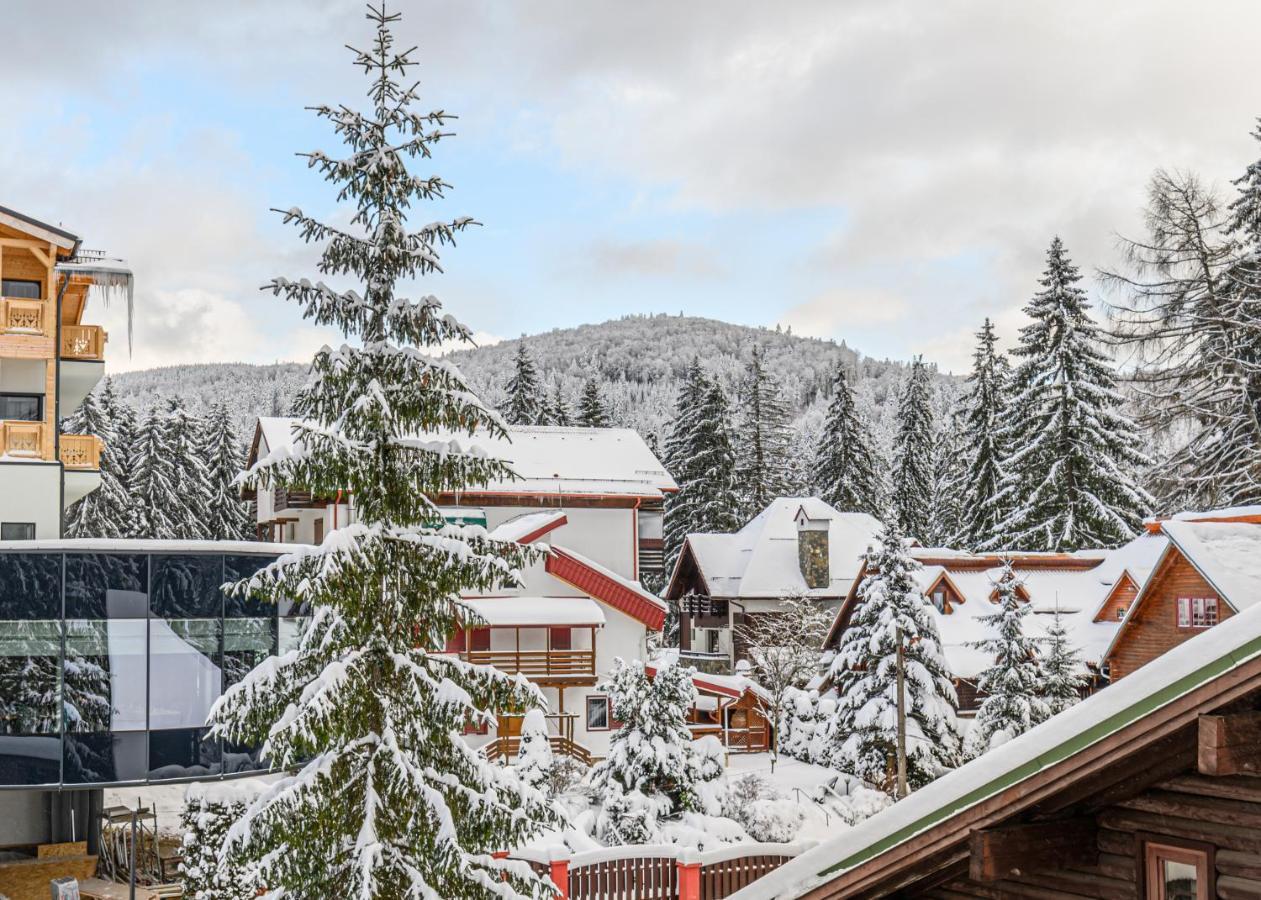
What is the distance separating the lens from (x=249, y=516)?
60000 mm

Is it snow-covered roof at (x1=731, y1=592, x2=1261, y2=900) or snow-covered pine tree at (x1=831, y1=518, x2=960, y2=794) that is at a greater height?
snow-covered roof at (x1=731, y1=592, x2=1261, y2=900)

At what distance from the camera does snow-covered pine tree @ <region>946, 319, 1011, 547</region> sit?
49750 millimetres

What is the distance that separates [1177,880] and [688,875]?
11.5 m

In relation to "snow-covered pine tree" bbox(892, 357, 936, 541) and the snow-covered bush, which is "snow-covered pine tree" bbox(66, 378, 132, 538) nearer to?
the snow-covered bush

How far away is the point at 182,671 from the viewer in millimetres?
19203

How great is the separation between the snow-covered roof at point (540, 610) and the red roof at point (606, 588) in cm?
47

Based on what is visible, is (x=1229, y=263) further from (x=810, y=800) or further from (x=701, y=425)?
(x=701, y=425)

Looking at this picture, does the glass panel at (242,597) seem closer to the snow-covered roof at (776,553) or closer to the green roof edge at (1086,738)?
the green roof edge at (1086,738)

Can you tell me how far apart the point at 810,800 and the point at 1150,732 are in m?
23.9

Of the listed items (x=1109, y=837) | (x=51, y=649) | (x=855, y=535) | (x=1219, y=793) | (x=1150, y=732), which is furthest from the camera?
(x=855, y=535)

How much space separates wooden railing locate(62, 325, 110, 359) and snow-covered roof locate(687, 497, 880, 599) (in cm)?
2645

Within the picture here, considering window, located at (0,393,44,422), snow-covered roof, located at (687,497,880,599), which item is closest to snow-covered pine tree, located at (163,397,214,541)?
snow-covered roof, located at (687,497,880,599)

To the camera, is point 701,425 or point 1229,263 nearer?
point 1229,263

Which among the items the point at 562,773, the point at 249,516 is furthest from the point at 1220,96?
the point at 249,516
